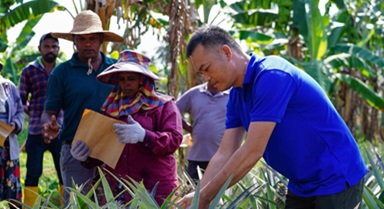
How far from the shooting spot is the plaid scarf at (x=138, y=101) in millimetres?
5359

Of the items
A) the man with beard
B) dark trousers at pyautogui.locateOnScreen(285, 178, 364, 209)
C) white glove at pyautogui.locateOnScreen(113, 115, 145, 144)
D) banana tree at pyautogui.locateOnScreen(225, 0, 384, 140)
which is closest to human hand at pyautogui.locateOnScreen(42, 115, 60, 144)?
white glove at pyautogui.locateOnScreen(113, 115, 145, 144)

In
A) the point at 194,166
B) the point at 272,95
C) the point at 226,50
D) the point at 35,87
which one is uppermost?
the point at 226,50

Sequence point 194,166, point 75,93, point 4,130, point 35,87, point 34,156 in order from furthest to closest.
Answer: point 35,87
point 34,156
point 194,166
point 4,130
point 75,93

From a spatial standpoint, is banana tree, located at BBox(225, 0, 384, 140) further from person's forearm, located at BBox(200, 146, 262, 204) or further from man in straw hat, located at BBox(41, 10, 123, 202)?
person's forearm, located at BBox(200, 146, 262, 204)

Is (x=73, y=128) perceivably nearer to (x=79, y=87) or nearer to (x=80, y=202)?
(x=79, y=87)

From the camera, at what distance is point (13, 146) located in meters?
6.77

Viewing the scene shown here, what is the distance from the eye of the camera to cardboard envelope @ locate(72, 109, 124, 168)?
520 cm

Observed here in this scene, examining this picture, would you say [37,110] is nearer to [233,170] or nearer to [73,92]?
[73,92]

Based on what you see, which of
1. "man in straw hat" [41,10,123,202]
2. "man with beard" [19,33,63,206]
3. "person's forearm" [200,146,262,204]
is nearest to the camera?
"person's forearm" [200,146,262,204]

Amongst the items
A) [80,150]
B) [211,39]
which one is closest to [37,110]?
[80,150]

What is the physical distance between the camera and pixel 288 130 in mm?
3680

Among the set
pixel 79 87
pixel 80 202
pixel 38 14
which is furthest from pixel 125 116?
pixel 38 14

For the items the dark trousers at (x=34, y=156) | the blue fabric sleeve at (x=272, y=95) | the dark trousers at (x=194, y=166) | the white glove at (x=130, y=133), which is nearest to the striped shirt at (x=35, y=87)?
the dark trousers at (x=34, y=156)

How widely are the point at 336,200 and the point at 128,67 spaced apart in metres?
2.03
